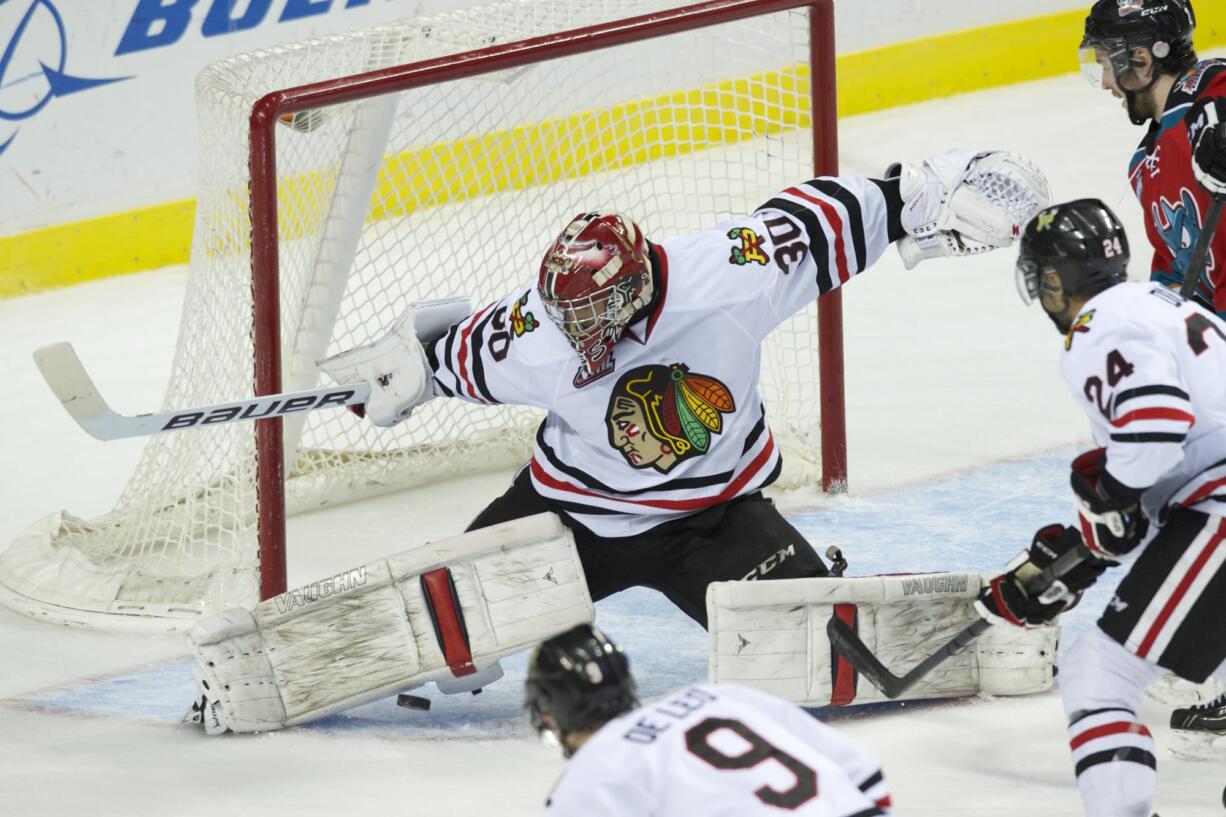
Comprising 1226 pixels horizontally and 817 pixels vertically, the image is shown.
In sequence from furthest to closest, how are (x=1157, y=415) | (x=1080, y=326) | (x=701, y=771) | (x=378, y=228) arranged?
(x=378, y=228) < (x=1080, y=326) < (x=1157, y=415) < (x=701, y=771)

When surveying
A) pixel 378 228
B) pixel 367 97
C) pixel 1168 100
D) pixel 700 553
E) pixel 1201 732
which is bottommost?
pixel 1201 732

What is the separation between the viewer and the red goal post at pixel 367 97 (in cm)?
397

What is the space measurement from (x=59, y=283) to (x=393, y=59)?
257 centimetres

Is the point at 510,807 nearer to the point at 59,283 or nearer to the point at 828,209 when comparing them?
the point at 828,209

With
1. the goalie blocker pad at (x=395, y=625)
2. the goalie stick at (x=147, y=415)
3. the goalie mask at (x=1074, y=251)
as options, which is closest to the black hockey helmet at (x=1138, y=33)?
the goalie mask at (x=1074, y=251)

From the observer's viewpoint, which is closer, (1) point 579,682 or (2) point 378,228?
(1) point 579,682

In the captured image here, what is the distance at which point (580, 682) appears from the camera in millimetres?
2188

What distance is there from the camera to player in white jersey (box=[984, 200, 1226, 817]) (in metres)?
2.74

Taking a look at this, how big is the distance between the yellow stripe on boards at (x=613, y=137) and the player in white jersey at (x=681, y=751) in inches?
91.5

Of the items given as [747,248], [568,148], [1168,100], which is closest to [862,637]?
[747,248]

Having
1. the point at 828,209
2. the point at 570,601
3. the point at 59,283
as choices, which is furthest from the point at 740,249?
the point at 59,283

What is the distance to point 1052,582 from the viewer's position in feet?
9.82

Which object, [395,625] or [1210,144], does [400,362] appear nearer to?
[395,625]

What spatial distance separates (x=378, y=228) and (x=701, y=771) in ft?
9.76
